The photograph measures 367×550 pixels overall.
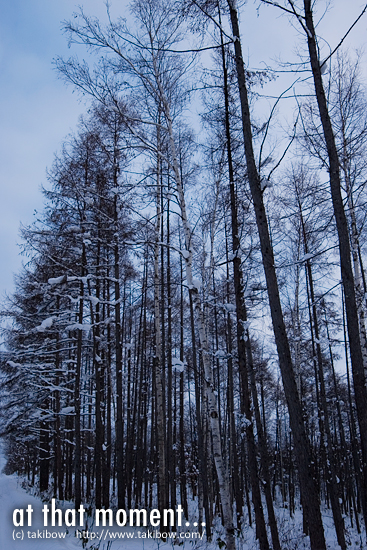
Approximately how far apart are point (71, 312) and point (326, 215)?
789 cm

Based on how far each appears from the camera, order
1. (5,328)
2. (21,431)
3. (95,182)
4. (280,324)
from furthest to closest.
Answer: (21,431) < (5,328) < (95,182) < (280,324)

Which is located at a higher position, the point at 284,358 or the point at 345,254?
the point at 345,254

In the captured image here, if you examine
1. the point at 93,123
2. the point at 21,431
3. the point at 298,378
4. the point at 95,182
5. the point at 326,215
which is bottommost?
the point at 21,431

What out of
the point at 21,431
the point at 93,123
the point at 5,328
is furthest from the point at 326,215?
the point at 21,431

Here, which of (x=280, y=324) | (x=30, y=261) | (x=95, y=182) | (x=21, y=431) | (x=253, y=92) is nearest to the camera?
(x=280, y=324)

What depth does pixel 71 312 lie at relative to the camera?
1140 centimetres

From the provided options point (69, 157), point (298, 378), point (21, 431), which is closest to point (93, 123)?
point (69, 157)

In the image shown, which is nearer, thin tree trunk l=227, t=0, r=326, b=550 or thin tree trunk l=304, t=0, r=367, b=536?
thin tree trunk l=227, t=0, r=326, b=550

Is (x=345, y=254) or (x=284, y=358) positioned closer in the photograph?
(x=284, y=358)

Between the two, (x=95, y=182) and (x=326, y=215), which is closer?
(x=326, y=215)

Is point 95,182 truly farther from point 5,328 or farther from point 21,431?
point 21,431

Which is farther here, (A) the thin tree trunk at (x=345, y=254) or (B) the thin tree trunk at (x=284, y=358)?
(A) the thin tree trunk at (x=345, y=254)

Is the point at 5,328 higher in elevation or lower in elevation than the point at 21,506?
A: higher

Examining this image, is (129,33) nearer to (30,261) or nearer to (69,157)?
(69,157)
